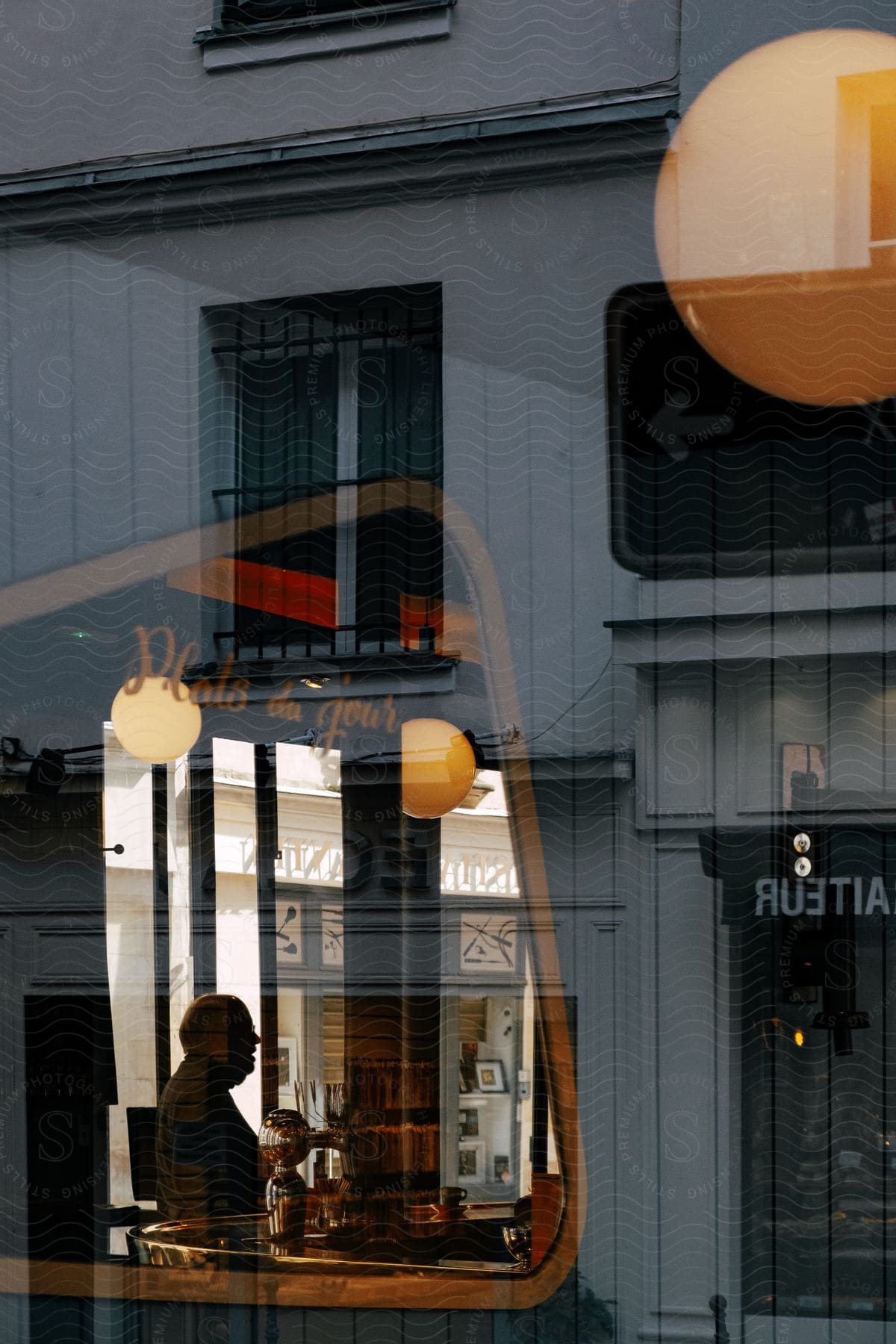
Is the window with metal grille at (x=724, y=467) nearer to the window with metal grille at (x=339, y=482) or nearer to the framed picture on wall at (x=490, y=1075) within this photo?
the window with metal grille at (x=339, y=482)

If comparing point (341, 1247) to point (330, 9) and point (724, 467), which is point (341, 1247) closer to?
point (724, 467)

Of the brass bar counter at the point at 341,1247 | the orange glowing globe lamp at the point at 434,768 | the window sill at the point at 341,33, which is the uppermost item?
the window sill at the point at 341,33

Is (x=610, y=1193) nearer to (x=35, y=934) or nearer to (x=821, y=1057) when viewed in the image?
(x=821, y=1057)

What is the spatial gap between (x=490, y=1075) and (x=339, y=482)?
645mm

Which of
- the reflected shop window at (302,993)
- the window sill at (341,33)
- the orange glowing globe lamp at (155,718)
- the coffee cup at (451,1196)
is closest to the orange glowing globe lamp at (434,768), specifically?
the reflected shop window at (302,993)

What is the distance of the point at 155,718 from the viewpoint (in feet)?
4.71

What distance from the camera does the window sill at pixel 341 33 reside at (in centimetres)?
140

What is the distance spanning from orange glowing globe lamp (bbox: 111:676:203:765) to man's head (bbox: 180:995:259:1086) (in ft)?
0.89

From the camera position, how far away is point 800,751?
127cm

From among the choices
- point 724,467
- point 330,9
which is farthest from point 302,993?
point 330,9

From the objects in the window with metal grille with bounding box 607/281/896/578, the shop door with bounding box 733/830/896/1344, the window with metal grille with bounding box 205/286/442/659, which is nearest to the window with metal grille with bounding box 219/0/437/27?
the window with metal grille with bounding box 205/286/442/659

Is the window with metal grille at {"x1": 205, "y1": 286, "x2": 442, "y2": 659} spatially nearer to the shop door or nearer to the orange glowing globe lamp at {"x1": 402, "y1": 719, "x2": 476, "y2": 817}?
the orange glowing globe lamp at {"x1": 402, "y1": 719, "x2": 476, "y2": 817}

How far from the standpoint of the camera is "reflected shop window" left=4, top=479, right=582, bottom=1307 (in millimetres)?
1308

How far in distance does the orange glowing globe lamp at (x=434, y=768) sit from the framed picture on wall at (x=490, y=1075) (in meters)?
0.26
